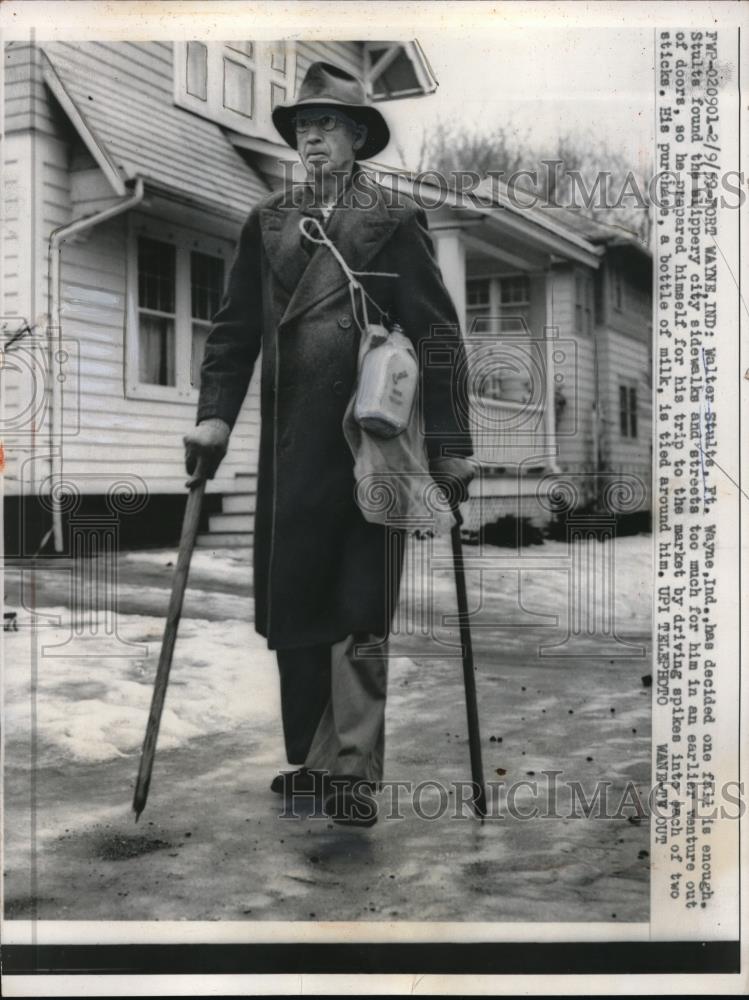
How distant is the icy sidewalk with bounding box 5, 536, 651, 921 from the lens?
4.00 meters

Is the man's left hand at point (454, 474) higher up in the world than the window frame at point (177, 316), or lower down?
lower down

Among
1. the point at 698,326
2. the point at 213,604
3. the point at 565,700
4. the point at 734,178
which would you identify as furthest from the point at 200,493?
the point at 734,178

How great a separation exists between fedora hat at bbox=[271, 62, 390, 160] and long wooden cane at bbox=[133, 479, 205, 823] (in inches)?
57.3

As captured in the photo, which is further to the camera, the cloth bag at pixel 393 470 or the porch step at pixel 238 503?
the porch step at pixel 238 503

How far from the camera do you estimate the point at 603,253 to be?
4.17 metres

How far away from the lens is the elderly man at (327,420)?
4.06 metres

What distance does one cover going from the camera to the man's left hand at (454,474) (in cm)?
409

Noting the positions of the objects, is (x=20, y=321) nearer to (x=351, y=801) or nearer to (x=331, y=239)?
(x=331, y=239)

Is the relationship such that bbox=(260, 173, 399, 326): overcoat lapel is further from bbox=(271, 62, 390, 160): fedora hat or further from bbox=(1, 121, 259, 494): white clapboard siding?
bbox=(1, 121, 259, 494): white clapboard siding

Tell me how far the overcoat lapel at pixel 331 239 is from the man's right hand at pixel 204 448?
47 cm

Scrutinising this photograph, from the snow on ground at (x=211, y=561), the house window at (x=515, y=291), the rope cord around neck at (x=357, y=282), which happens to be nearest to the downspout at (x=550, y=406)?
the house window at (x=515, y=291)

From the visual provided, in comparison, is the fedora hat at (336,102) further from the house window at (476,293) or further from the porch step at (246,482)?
the porch step at (246,482)

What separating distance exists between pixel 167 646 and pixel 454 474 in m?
1.24

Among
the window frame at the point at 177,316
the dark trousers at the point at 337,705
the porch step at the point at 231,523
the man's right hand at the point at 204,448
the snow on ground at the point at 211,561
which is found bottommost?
the dark trousers at the point at 337,705
